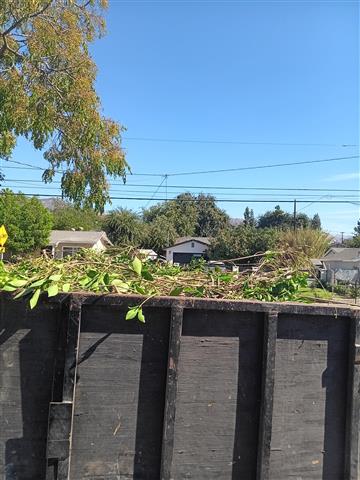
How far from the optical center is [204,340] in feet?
7.74

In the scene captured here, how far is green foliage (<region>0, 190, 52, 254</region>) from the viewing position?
34.2m

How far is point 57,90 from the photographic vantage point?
10.2 m

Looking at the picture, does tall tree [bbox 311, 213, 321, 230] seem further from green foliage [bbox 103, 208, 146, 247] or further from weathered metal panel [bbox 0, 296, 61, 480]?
weathered metal panel [bbox 0, 296, 61, 480]

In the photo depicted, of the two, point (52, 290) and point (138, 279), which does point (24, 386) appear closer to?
point (52, 290)

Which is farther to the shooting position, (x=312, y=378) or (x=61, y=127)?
(x=61, y=127)

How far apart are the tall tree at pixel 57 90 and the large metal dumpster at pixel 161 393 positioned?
8450mm

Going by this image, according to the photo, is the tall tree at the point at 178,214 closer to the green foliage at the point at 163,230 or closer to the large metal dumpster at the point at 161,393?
the green foliage at the point at 163,230

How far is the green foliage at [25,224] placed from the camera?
34156 mm

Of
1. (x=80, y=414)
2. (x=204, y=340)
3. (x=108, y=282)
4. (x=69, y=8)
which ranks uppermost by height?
(x=69, y=8)

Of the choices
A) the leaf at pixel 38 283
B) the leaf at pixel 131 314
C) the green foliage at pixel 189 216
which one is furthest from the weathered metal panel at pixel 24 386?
the green foliage at pixel 189 216

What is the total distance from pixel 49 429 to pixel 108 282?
705 mm

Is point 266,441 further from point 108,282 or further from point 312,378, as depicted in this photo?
point 108,282

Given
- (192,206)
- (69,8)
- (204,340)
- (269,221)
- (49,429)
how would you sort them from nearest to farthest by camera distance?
(49,429), (204,340), (69,8), (192,206), (269,221)

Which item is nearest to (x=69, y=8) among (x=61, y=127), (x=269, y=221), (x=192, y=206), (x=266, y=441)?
(x=61, y=127)
